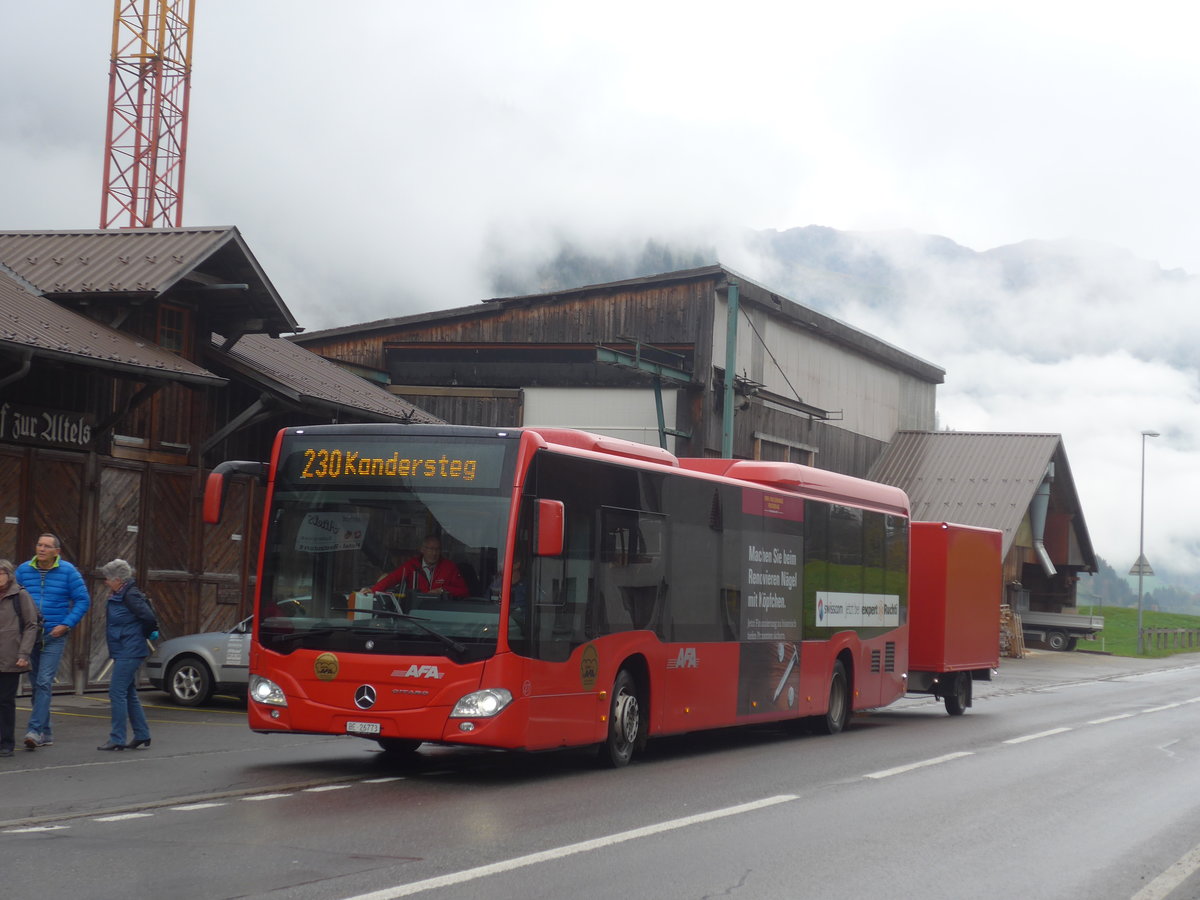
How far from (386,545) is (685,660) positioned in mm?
3770

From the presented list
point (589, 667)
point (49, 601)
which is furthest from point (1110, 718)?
point (49, 601)

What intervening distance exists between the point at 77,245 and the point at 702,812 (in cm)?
1660

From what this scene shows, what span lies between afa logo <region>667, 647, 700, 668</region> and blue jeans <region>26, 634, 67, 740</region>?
556 centimetres

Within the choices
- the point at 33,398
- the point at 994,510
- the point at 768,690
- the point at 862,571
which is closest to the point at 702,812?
the point at 768,690

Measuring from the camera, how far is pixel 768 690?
16.8 metres

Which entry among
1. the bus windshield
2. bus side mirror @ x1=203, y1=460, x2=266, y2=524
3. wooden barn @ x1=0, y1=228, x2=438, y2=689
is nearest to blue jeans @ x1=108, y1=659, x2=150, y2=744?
the bus windshield

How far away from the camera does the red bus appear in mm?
12047

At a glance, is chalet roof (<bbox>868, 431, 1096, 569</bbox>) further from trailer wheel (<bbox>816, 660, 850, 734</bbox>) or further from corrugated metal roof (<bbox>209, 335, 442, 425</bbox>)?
trailer wheel (<bbox>816, 660, 850, 734</bbox>)

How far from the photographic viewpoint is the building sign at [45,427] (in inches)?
768

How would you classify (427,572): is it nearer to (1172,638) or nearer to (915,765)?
(915,765)

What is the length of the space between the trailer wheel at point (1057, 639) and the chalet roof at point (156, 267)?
42.1m

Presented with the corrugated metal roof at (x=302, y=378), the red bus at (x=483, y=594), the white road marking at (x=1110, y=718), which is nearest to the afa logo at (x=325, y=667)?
the red bus at (x=483, y=594)

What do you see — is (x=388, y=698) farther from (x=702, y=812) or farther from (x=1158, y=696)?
(x=1158, y=696)

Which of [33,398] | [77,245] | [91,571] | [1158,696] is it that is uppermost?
[77,245]
